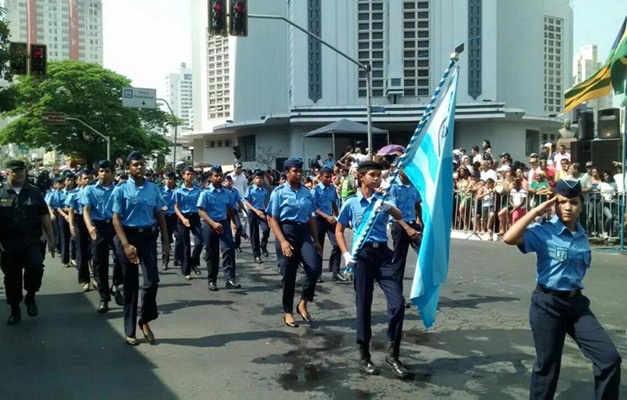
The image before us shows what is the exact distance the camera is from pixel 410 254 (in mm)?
14156

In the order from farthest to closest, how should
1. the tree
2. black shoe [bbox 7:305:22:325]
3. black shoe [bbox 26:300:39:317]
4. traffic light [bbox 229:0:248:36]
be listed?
1. the tree
2. traffic light [bbox 229:0:248:36]
3. black shoe [bbox 26:300:39:317]
4. black shoe [bbox 7:305:22:325]

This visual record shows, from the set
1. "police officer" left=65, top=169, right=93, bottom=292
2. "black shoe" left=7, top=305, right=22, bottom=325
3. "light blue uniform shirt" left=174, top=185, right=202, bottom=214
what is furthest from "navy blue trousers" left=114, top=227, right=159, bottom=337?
"light blue uniform shirt" left=174, top=185, right=202, bottom=214

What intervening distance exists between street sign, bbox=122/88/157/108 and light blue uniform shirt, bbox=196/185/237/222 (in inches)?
795

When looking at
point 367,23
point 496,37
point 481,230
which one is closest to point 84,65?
point 367,23

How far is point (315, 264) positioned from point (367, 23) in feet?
98.6

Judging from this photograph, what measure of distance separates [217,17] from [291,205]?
919 cm

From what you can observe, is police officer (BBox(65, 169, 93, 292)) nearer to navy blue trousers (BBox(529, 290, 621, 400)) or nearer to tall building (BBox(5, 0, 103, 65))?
navy blue trousers (BBox(529, 290, 621, 400))

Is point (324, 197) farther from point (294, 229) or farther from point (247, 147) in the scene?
point (247, 147)

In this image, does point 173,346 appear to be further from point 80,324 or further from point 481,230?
point 481,230

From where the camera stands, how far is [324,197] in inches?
429

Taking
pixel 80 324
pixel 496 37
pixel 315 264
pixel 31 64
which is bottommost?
pixel 80 324

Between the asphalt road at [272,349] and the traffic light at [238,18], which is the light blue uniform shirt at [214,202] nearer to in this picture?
the asphalt road at [272,349]

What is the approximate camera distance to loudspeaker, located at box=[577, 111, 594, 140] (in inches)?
582

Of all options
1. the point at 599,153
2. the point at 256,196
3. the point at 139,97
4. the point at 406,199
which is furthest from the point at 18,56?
the point at 599,153
